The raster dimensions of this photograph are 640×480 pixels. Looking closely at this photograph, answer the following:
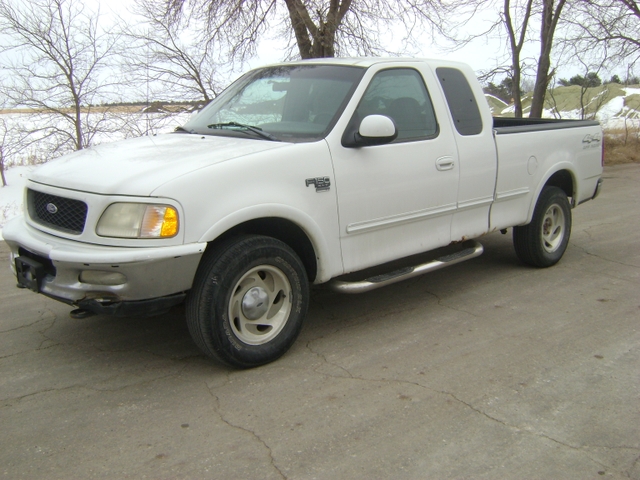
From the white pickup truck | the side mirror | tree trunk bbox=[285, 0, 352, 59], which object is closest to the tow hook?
the white pickup truck

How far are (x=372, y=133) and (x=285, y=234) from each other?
91cm

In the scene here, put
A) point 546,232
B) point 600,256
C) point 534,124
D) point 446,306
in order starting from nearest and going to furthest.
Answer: point 446,306
point 546,232
point 534,124
point 600,256

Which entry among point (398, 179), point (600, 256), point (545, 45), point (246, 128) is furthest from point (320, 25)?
point (398, 179)

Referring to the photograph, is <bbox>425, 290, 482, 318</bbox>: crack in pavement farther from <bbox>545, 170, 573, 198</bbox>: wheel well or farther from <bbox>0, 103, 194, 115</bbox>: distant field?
<bbox>0, 103, 194, 115</bbox>: distant field

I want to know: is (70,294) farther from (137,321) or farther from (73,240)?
(137,321)

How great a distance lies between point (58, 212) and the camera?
394 cm

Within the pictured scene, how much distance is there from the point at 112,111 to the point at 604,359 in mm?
10672

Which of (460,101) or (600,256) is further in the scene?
(600,256)

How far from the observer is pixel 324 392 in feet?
12.5

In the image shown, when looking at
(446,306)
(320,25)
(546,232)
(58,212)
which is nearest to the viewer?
(58,212)

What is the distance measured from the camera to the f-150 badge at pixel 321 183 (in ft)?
14.0

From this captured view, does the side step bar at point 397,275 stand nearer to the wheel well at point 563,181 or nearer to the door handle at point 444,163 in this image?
the door handle at point 444,163

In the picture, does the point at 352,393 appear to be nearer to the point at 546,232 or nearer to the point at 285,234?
the point at 285,234

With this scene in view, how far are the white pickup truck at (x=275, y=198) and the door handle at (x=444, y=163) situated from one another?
0.04ft
